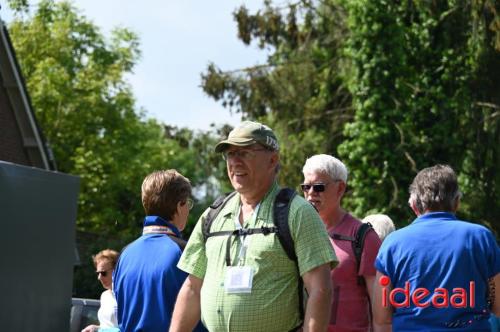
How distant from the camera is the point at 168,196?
588cm

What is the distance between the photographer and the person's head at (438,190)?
536cm

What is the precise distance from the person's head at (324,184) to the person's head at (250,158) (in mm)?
1383

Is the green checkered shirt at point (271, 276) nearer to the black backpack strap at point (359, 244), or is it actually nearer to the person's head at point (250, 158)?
the person's head at point (250, 158)

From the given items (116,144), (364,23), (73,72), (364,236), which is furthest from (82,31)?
(364,236)

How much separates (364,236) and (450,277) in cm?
99

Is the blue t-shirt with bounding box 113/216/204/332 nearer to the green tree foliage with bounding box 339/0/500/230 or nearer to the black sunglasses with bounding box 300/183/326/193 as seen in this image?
the black sunglasses with bounding box 300/183/326/193

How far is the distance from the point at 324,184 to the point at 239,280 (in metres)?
1.75

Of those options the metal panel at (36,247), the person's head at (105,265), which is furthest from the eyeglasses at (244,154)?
the person's head at (105,265)

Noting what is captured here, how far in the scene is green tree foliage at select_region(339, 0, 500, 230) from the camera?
24.3 m

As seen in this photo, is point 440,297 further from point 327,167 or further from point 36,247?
point 36,247

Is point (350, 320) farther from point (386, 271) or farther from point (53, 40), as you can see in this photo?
point (53, 40)

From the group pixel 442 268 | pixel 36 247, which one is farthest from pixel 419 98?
pixel 442 268

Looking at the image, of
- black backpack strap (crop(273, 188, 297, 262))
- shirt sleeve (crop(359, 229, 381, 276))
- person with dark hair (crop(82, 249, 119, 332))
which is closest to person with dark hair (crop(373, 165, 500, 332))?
shirt sleeve (crop(359, 229, 381, 276))

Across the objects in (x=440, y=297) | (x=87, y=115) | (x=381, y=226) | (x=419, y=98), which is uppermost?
(x=87, y=115)
